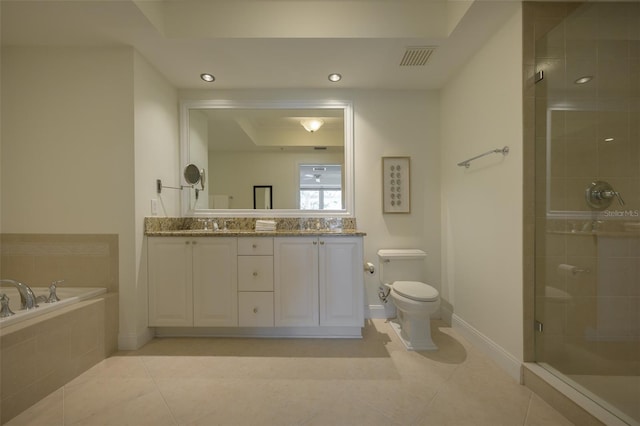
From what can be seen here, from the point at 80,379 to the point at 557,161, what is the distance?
10.6 ft

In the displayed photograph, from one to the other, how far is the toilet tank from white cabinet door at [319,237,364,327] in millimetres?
366

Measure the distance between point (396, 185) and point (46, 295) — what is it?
2946 mm

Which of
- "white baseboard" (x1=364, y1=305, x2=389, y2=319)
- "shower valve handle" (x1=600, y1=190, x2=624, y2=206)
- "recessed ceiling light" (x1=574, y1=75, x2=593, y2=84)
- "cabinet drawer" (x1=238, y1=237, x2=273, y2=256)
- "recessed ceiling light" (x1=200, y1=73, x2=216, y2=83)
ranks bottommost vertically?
"white baseboard" (x1=364, y1=305, x2=389, y2=319)

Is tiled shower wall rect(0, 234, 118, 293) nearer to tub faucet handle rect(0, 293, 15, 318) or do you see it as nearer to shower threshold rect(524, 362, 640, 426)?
tub faucet handle rect(0, 293, 15, 318)

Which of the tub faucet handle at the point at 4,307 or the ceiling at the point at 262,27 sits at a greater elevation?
the ceiling at the point at 262,27

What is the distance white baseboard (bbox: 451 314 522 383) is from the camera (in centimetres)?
159

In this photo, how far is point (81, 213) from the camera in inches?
76.0

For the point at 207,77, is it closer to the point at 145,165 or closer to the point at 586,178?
the point at 145,165

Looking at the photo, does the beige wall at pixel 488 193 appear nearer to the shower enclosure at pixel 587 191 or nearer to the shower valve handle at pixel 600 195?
the shower enclosure at pixel 587 191

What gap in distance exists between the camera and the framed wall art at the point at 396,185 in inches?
100.0

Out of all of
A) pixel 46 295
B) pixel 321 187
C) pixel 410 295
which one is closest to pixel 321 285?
pixel 410 295

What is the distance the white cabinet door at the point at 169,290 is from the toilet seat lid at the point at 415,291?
168cm

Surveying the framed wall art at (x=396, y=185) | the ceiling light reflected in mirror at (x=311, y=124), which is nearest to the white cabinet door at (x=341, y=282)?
the framed wall art at (x=396, y=185)

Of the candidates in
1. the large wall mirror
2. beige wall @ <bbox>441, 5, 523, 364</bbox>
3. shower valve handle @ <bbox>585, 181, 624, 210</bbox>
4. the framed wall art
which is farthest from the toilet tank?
shower valve handle @ <bbox>585, 181, 624, 210</bbox>
